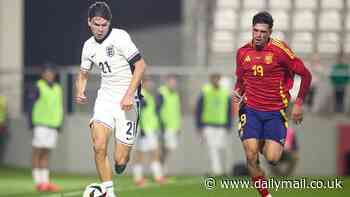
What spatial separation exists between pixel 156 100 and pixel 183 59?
7.16 m

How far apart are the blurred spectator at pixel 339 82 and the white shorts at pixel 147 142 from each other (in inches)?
189

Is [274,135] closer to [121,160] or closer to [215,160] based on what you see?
[121,160]

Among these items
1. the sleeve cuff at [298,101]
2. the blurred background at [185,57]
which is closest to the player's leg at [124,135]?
the sleeve cuff at [298,101]

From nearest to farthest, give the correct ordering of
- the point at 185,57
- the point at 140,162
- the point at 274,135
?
the point at 274,135 → the point at 140,162 → the point at 185,57

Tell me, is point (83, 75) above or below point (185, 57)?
above

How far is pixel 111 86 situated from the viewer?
1262 cm

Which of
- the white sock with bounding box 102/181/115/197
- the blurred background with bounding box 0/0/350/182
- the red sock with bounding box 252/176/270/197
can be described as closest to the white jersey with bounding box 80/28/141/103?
the white sock with bounding box 102/181/115/197

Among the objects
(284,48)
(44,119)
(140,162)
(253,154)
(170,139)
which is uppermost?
(284,48)

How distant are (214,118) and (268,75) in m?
10.4

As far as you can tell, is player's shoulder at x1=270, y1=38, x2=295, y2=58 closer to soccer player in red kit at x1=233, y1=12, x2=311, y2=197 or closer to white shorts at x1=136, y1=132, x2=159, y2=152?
soccer player in red kit at x1=233, y1=12, x2=311, y2=197

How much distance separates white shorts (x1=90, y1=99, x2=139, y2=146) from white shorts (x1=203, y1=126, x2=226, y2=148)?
10408 millimetres

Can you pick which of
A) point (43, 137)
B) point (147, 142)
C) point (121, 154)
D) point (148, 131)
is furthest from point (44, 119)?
point (121, 154)

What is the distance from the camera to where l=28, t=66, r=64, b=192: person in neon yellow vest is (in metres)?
19.0

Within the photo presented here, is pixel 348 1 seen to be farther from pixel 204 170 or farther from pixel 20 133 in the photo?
pixel 20 133
